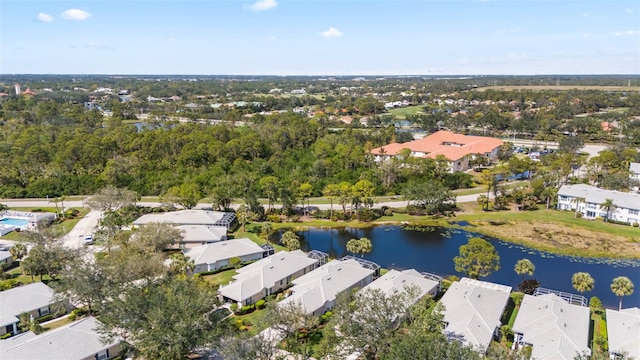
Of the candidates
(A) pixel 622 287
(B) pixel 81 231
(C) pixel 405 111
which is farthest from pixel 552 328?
(C) pixel 405 111

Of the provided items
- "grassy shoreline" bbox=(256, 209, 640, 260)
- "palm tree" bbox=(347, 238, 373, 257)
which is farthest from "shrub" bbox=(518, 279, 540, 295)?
"palm tree" bbox=(347, 238, 373, 257)

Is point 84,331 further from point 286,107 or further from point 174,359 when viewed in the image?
point 286,107

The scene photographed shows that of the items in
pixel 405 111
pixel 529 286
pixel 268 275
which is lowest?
pixel 529 286

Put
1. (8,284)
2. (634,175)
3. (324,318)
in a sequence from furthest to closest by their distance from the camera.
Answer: (634,175), (8,284), (324,318)

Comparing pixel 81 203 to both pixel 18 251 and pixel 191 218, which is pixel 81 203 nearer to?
pixel 191 218

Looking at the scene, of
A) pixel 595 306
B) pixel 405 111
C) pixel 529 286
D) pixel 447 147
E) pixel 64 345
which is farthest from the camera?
pixel 405 111

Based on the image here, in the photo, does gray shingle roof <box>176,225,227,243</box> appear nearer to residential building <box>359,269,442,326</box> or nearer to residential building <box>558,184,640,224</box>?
residential building <box>359,269,442,326</box>

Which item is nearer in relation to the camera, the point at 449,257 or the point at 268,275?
the point at 268,275
